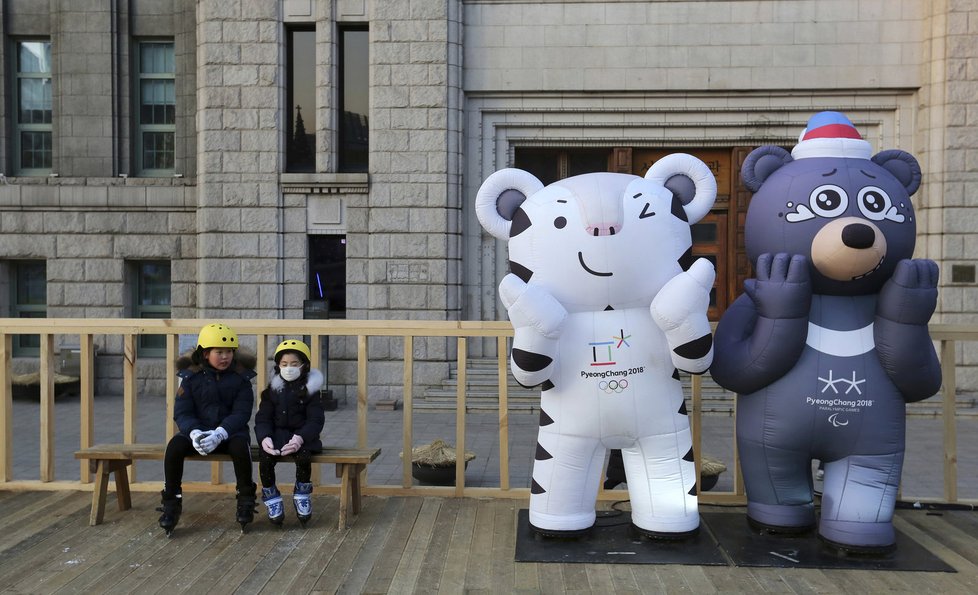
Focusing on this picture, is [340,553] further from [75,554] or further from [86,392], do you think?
[86,392]

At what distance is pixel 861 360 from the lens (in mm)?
3957

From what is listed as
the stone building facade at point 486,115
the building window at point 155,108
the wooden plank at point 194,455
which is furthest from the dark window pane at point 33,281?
the wooden plank at point 194,455

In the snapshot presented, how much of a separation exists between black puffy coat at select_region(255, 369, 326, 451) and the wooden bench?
0.17m

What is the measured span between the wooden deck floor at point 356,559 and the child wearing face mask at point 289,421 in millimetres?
200

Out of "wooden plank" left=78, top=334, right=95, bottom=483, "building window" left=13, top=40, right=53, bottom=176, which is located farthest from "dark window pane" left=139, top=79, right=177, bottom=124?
"wooden plank" left=78, top=334, right=95, bottom=483

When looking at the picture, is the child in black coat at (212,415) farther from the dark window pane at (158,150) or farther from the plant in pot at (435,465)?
the dark window pane at (158,150)

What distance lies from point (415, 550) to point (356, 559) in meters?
0.32

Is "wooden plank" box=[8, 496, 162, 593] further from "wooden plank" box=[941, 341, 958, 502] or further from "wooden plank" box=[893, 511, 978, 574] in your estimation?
"wooden plank" box=[941, 341, 958, 502]

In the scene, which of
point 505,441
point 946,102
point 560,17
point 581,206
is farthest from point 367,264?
point 946,102

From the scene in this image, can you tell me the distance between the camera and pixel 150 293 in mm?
11773

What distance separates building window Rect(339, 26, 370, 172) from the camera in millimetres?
10969

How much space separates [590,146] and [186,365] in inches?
299

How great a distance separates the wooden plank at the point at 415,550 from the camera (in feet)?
12.2

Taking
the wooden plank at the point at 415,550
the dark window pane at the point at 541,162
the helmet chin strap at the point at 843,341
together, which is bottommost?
the wooden plank at the point at 415,550
